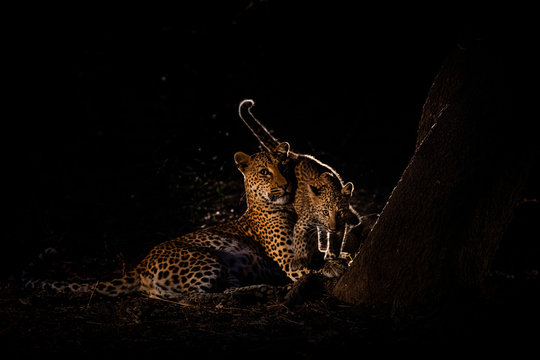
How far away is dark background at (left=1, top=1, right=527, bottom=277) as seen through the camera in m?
8.34

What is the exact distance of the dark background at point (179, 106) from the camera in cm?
834

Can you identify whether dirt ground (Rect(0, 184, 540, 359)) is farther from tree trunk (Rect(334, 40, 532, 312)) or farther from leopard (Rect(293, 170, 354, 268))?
leopard (Rect(293, 170, 354, 268))

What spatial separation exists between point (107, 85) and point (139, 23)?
1348 millimetres

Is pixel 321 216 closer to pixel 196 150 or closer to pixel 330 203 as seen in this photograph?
pixel 330 203

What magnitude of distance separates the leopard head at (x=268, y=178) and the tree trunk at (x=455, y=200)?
134 centimetres

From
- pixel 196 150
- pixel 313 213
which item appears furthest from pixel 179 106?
pixel 313 213

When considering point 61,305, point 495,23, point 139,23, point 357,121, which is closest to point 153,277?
point 61,305

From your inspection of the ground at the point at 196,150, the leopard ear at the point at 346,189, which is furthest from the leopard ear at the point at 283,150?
the ground at the point at 196,150

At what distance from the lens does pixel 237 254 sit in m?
5.52

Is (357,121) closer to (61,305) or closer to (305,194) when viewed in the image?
(305,194)

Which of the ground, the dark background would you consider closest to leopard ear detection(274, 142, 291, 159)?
the ground

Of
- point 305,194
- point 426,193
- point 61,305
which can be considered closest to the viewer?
point 426,193

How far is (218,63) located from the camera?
36.8ft

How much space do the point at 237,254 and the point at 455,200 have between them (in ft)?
7.09
